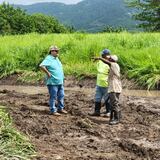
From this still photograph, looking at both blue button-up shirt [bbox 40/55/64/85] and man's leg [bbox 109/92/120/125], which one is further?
blue button-up shirt [bbox 40/55/64/85]

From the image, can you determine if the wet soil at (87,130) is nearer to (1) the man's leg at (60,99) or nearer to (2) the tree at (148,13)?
(1) the man's leg at (60,99)

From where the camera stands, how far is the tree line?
45594 mm

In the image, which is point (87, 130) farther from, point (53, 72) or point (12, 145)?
point (12, 145)

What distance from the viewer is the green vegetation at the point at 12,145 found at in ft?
22.9

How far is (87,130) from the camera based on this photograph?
31.9 ft

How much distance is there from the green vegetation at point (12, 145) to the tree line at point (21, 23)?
3679 centimetres

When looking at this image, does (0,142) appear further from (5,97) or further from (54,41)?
(54,41)

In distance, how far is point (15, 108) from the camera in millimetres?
12062

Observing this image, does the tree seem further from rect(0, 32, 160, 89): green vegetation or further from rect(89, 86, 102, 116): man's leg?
rect(89, 86, 102, 116): man's leg

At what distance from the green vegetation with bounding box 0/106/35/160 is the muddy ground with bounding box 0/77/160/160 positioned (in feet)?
0.58

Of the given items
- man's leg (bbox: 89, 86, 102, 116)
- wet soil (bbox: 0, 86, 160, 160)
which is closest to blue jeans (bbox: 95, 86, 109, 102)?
man's leg (bbox: 89, 86, 102, 116)

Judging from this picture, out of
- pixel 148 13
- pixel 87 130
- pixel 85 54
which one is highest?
pixel 148 13

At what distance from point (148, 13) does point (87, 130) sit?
30.5 metres

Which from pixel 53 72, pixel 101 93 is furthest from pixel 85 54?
pixel 53 72
